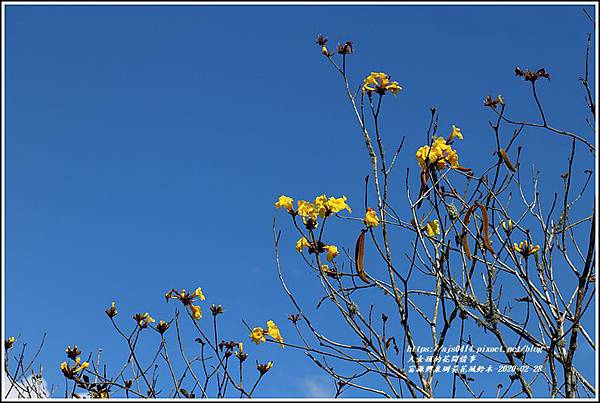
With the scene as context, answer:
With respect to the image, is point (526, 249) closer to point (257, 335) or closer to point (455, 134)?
point (455, 134)

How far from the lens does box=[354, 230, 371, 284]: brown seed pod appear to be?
2493 mm

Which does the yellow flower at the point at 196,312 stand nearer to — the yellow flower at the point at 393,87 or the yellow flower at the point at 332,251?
the yellow flower at the point at 332,251

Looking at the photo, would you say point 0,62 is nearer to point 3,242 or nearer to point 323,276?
point 3,242

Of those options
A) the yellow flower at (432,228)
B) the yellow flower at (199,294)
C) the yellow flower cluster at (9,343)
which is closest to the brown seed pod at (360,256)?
the yellow flower at (432,228)

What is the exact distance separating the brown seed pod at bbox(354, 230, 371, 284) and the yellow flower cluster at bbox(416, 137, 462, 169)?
46 centimetres

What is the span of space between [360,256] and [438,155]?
592 millimetres

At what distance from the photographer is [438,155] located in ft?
8.59

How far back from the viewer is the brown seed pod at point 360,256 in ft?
8.18

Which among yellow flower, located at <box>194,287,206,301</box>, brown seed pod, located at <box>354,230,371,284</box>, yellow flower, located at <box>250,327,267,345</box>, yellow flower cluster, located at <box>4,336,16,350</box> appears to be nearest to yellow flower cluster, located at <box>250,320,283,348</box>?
yellow flower, located at <box>250,327,267,345</box>

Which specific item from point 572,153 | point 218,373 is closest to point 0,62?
point 218,373

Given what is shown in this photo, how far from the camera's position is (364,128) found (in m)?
2.75

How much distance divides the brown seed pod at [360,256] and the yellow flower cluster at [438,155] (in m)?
0.46

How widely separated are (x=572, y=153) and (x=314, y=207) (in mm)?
1174

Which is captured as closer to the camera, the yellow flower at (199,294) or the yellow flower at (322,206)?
the yellow flower at (322,206)
